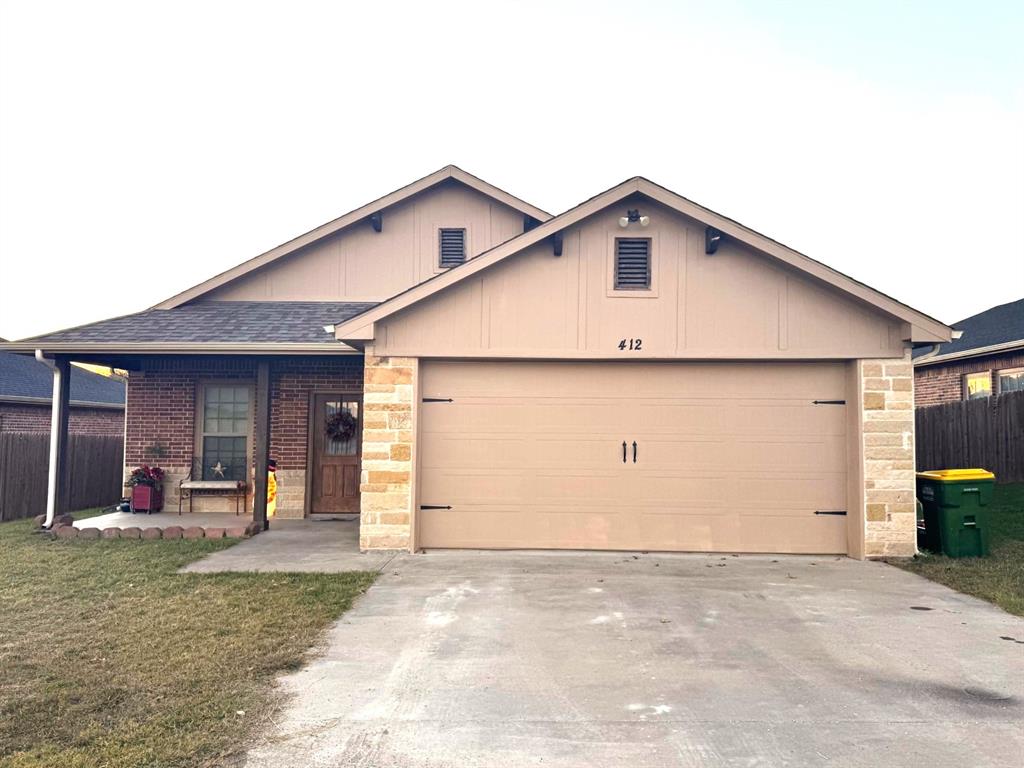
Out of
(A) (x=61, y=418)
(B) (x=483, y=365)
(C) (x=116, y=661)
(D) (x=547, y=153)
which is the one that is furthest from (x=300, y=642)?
(D) (x=547, y=153)

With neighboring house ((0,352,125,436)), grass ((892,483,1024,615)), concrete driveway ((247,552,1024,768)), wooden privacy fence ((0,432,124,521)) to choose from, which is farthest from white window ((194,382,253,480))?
grass ((892,483,1024,615))

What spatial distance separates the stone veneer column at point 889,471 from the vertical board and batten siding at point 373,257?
7.51 meters

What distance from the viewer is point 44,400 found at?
1919 centimetres

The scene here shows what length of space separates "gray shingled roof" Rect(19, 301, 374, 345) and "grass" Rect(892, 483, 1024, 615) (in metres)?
8.41

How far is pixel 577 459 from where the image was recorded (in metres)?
9.34

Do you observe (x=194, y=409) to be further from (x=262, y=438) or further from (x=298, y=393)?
(x=262, y=438)

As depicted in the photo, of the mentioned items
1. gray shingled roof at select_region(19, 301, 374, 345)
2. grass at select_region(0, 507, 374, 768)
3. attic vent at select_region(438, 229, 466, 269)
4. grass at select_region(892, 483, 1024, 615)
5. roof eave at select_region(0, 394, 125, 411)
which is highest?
attic vent at select_region(438, 229, 466, 269)

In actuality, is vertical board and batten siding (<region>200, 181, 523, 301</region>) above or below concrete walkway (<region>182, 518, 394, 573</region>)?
above

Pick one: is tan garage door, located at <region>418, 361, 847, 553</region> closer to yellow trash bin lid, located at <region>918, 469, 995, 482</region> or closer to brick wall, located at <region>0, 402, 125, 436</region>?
yellow trash bin lid, located at <region>918, 469, 995, 482</region>

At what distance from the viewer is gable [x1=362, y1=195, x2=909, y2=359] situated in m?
9.10

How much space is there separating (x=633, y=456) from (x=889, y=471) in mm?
3252

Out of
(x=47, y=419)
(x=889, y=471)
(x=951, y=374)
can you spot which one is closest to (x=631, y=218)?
(x=889, y=471)

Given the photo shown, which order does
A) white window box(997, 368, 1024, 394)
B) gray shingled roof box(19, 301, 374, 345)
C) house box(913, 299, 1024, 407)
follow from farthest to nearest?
house box(913, 299, 1024, 407), white window box(997, 368, 1024, 394), gray shingled roof box(19, 301, 374, 345)

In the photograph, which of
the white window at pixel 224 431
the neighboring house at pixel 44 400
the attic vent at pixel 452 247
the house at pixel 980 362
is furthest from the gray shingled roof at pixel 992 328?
the neighboring house at pixel 44 400
